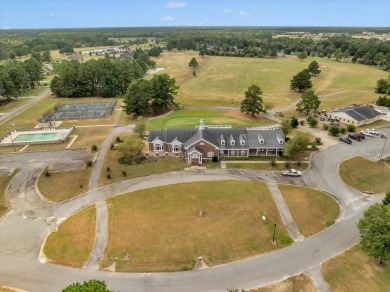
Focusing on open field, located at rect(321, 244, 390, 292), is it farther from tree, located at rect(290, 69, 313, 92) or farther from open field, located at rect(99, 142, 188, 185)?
tree, located at rect(290, 69, 313, 92)

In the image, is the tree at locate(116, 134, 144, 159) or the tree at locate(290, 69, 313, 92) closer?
the tree at locate(116, 134, 144, 159)

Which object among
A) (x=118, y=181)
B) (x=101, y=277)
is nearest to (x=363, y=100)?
(x=118, y=181)

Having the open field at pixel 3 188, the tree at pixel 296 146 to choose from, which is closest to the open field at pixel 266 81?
the tree at pixel 296 146

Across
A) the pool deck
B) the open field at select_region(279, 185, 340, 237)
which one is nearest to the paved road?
the pool deck

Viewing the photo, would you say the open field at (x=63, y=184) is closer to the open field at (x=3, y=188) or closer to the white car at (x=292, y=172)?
the open field at (x=3, y=188)

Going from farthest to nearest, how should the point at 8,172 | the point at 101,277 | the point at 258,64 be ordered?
the point at 258,64 → the point at 8,172 → the point at 101,277

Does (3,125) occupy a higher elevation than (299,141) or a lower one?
lower

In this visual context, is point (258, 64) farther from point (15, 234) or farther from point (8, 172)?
point (15, 234)
